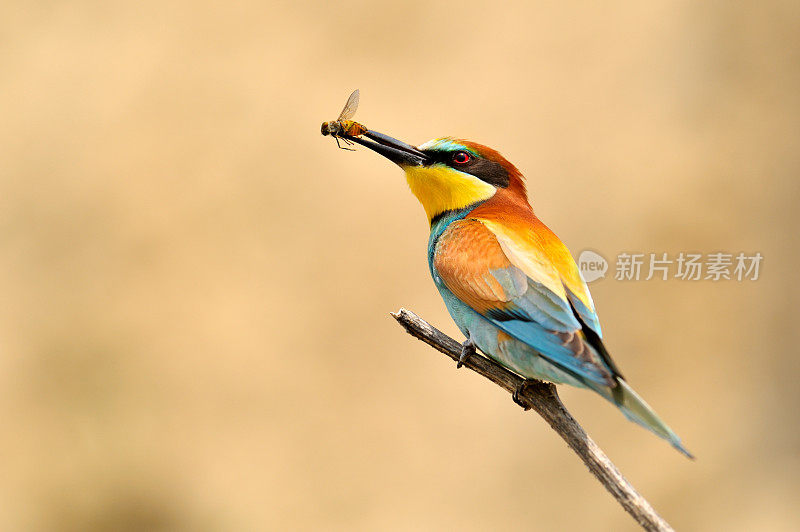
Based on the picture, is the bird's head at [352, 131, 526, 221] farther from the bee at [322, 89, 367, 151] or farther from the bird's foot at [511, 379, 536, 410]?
the bird's foot at [511, 379, 536, 410]

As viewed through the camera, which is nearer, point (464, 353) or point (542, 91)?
point (464, 353)

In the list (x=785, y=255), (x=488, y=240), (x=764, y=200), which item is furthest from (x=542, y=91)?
(x=488, y=240)

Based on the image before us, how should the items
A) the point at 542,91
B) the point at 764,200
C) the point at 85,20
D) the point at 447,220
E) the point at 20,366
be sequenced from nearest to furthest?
the point at 447,220 < the point at 20,366 < the point at 85,20 < the point at 542,91 < the point at 764,200

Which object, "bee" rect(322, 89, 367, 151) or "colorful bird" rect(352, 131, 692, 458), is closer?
"colorful bird" rect(352, 131, 692, 458)

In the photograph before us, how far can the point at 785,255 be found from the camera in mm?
4898

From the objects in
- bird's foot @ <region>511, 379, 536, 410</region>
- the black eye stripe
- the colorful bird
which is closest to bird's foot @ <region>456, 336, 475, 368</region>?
the colorful bird

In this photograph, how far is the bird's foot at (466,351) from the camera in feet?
4.94

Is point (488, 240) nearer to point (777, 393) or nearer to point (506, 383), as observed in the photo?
point (506, 383)

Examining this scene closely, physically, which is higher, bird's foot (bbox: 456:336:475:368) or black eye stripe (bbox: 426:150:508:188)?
black eye stripe (bbox: 426:150:508:188)

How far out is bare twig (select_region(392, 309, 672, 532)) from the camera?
3.82ft

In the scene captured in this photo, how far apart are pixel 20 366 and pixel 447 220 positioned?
290 cm

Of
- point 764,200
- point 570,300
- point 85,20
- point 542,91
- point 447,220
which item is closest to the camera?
point 570,300

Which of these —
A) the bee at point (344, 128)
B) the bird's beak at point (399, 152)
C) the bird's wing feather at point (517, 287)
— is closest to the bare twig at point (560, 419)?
the bird's wing feather at point (517, 287)

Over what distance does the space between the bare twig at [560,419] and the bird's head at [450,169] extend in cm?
37
